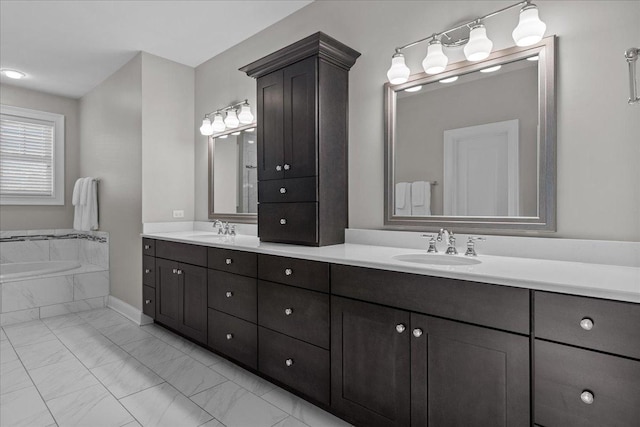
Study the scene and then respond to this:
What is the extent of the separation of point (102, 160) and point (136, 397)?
310 cm

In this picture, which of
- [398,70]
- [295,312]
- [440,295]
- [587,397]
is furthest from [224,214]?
[587,397]

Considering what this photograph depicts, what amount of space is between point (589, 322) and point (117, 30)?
370 cm

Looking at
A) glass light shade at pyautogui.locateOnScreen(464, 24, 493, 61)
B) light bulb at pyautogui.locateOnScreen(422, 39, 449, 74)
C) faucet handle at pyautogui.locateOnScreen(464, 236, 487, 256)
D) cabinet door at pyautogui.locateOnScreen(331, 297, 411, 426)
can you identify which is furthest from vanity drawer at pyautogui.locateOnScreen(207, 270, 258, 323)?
glass light shade at pyautogui.locateOnScreen(464, 24, 493, 61)

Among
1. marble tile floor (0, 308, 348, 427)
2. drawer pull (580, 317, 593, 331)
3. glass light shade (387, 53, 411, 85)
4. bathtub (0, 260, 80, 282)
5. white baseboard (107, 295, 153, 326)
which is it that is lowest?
marble tile floor (0, 308, 348, 427)

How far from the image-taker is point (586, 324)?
1.04m

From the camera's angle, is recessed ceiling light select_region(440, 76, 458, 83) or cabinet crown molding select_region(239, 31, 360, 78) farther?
cabinet crown molding select_region(239, 31, 360, 78)

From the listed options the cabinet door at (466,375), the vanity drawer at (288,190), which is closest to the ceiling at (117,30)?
the vanity drawer at (288,190)

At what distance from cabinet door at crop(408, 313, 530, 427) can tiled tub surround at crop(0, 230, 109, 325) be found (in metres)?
3.84

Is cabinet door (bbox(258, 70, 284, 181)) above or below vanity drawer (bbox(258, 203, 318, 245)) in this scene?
above

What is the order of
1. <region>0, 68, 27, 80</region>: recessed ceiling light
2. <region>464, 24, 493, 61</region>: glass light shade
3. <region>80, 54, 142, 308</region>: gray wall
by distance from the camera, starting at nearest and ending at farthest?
<region>464, 24, 493, 61</region>: glass light shade < <region>80, 54, 142, 308</region>: gray wall < <region>0, 68, 27, 80</region>: recessed ceiling light

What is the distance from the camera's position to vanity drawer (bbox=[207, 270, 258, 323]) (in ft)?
7.09

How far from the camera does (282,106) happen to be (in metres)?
2.34

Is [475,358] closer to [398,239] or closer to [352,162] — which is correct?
[398,239]

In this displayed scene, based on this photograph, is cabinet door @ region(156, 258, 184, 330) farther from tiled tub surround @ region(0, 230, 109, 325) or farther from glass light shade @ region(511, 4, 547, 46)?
glass light shade @ region(511, 4, 547, 46)
